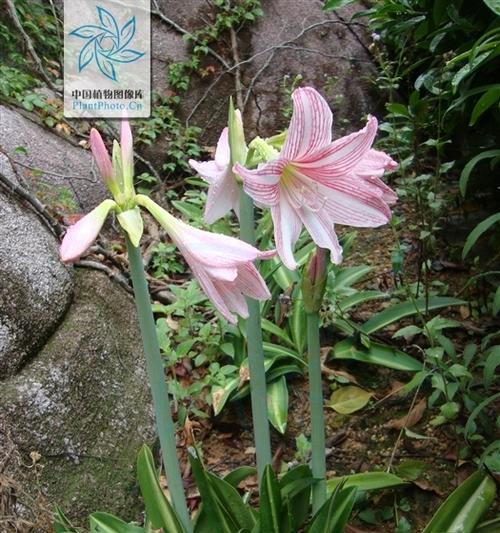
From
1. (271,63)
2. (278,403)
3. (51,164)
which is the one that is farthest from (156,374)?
(271,63)

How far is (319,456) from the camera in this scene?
124cm

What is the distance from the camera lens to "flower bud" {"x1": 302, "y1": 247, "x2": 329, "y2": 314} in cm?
110

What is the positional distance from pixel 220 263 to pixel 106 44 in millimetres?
3748

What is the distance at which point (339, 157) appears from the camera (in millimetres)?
996

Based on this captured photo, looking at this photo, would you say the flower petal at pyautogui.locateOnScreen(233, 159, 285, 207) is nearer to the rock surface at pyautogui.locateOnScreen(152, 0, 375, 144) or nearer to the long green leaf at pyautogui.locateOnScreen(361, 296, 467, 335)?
the long green leaf at pyautogui.locateOnScreen(361, 296, 467, 335)

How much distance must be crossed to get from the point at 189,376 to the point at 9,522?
1.01m

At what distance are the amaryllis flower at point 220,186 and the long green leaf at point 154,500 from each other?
596mm

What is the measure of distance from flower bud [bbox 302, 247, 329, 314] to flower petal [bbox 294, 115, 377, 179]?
145 mm

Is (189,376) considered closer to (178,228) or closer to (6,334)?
(6,334)

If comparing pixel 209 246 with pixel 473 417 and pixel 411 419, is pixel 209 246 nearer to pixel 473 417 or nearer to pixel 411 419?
pixel 473 417

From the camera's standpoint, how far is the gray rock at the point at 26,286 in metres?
1.72

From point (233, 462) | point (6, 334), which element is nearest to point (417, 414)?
point (233, 462)

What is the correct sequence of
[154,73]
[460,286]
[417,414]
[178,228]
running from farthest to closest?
[154,73]
[460,286]
[417,414]
[178,228]

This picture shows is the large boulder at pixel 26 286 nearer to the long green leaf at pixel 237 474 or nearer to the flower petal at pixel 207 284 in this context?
the long green leaf at pixel 237 474
